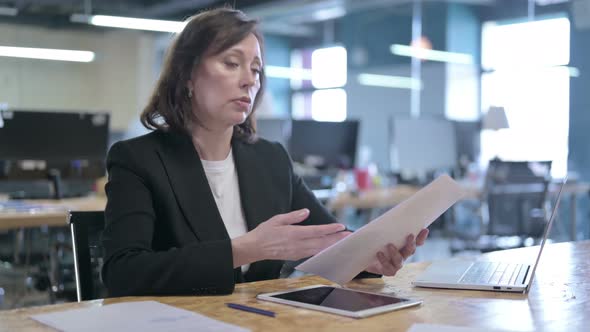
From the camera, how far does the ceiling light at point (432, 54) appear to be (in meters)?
9.03

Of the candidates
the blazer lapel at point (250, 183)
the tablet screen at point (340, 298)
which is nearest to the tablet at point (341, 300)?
the tablet screen at point (340, 298)

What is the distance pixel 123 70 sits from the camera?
10.8 metres

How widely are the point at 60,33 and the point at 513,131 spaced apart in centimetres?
625

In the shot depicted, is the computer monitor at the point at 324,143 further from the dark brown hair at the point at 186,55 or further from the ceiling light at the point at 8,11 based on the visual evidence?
the ceiling light at the point at 8,11

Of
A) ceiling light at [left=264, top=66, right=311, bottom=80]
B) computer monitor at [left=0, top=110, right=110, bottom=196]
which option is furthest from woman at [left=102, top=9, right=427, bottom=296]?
ceiling light at [left=264, top=66, right=311, bottom=80]

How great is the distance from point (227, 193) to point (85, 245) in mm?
358

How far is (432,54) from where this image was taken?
9258mm

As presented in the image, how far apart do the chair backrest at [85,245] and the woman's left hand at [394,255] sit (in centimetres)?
57

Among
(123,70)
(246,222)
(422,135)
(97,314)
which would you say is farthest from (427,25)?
(97,314)

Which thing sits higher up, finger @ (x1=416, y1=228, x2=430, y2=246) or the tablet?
finger @ (x1=416, y1=228, x2=430, y2=246)

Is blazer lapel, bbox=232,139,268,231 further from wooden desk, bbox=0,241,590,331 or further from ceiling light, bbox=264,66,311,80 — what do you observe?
ceiling light, bbox=264,66,311,80

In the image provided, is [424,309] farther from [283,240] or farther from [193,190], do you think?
[193,190]

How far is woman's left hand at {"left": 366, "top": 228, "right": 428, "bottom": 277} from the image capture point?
134cm

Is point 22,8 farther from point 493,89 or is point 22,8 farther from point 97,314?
point 97,314
